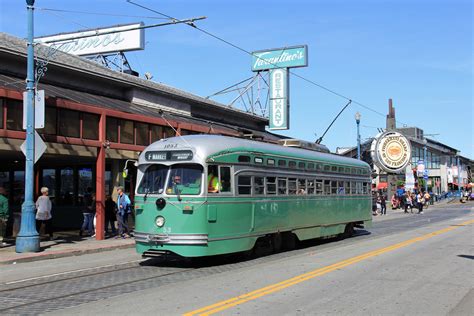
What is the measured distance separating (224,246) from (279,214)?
2541mm

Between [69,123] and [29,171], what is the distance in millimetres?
3136

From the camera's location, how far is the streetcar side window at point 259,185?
12572 millimetres

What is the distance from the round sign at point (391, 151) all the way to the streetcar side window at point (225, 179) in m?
40.6

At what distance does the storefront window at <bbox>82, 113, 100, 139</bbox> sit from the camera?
57.6 feet

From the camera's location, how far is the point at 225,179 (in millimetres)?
11680

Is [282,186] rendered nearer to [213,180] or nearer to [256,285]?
[213,180]

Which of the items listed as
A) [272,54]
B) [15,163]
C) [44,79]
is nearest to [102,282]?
[44,79]

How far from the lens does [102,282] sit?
9.59 meters

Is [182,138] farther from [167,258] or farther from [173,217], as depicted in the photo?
[167,258]

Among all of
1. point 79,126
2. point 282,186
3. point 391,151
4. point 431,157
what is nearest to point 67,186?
point 79,126

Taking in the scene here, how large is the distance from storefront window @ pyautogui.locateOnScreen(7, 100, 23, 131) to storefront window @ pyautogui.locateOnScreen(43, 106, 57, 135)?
83cm

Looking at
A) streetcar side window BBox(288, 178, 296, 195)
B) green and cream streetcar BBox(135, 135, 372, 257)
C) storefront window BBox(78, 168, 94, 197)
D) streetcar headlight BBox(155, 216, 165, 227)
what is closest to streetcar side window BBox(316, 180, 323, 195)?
green and cream streetcar BBox(135, 135, 372, 257)

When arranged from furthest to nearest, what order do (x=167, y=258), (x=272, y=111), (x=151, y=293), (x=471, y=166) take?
1. (x=471, y=166)
2. (x=272, y=111)
3. (x=167, y=258)
4. (x=151, y=293)

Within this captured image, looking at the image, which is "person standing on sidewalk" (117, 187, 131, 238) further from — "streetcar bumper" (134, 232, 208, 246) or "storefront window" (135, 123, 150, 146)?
"streetcar bumper" (134, 232, 208, 246)
